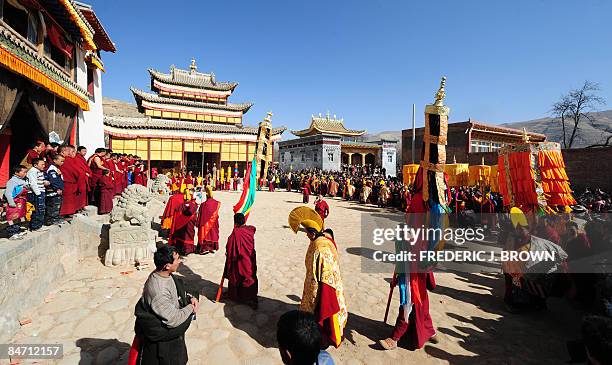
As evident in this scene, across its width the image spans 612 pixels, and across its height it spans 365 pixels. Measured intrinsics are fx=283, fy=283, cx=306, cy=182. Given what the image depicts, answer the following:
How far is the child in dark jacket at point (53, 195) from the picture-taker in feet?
16.5

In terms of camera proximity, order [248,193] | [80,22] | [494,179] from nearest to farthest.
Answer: [248,193] → [80,22] → [494,179]

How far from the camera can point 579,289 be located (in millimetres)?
4512

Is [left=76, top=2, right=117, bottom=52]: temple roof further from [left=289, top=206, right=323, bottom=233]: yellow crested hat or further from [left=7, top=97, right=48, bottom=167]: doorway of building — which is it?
[left=289, top=206, right=323, bottom=233]: yellow crested hat

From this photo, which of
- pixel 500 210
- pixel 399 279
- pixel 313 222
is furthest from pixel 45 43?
pixel 500 210

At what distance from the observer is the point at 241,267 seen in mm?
4410

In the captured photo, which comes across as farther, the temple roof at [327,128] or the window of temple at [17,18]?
the temple roof at [327,128]

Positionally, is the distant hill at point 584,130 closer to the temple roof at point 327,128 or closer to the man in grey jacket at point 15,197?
the temple roof at point 327,128

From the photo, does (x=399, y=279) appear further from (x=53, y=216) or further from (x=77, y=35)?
(x=77, y=35)

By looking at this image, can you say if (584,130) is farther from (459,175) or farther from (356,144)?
(459,175)

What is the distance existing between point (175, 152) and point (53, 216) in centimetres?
2193

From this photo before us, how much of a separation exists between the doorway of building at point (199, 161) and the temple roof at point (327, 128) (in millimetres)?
13396

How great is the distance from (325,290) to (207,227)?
4654mm

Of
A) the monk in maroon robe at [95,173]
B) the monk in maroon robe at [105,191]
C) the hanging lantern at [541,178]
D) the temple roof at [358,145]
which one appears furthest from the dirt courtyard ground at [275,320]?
the temple roof at [358,145]

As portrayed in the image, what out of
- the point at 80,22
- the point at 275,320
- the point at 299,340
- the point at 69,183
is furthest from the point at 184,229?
the point at 80,22
